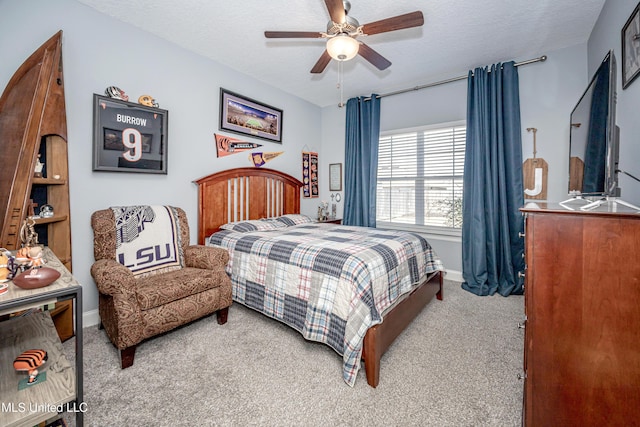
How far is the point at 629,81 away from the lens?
1.77 metres

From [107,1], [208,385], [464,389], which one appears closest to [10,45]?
[107,1]

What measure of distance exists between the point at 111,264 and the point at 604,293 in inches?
106

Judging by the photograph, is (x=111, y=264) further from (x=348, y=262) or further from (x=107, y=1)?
(x=107, y=1)

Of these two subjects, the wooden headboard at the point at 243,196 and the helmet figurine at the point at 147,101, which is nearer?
the helmet figurine at the point at 147,101

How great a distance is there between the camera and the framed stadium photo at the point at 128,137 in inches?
94.3

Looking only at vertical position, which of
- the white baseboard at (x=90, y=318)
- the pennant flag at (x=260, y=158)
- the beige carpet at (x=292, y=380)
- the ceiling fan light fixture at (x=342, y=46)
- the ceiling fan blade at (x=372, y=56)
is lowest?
the beige carpet at (x=292, y=380)

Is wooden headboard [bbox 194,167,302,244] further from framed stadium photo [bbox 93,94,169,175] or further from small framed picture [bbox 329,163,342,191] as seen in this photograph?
small framed picture [bbox 329,163,342,191]

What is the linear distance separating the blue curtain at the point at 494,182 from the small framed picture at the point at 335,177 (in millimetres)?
1949

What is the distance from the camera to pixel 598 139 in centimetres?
145

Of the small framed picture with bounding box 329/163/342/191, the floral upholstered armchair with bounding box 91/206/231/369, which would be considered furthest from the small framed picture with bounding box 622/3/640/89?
the small framed picture with bounding box 329/163/342/191

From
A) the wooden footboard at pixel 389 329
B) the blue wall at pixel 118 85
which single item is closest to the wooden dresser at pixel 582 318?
the wooden footboard at pixel 389 329

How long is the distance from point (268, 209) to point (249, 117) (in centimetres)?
125

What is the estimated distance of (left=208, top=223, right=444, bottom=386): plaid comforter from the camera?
1768 mm

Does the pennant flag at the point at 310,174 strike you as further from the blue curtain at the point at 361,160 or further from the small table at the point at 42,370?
the small table at the point at 42,370
